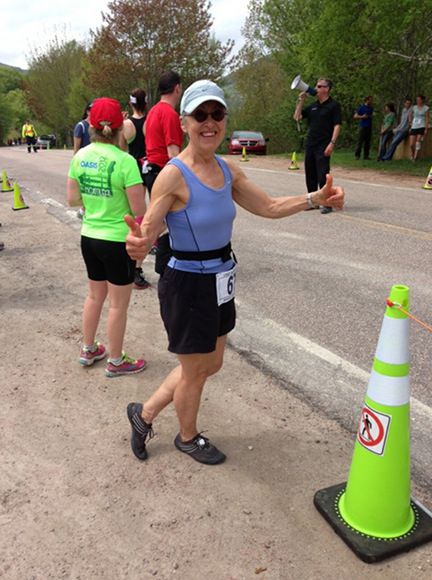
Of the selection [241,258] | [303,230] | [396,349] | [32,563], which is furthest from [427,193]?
[32,563]

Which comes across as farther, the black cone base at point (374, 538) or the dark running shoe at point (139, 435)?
the dark running shoe at point (139, 435)

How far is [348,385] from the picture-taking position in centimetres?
361

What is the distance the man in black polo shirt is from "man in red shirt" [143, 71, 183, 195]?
406 cm

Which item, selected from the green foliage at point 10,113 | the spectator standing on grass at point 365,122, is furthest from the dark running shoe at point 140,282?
the green foliage at point 10,113

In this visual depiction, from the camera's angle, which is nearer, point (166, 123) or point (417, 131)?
Answer: point (166, 123)

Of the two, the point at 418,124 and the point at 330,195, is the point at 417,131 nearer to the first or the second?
the point at 418,124

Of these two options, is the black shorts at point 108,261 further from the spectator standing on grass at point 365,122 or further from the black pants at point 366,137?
the black pants at point 366,137

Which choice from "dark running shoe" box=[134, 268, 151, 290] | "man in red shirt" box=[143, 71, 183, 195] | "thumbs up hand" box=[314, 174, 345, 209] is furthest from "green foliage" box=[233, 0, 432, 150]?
"thumbs up hand" box=[314, 174, 345, 209]

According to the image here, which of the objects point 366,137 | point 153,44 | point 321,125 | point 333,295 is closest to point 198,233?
point 333,295

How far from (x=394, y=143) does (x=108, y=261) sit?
1626 centimetres

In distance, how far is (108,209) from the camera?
3529 mm

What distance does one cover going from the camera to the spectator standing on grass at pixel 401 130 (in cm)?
1698

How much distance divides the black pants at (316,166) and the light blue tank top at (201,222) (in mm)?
6912

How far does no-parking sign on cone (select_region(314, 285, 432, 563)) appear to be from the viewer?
2.31 m
